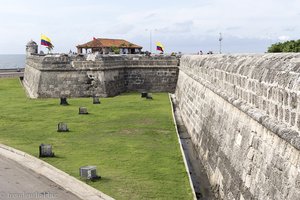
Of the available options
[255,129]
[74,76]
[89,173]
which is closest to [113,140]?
[89,173]

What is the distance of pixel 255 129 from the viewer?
9000 millimetres

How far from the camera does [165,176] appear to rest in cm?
1246

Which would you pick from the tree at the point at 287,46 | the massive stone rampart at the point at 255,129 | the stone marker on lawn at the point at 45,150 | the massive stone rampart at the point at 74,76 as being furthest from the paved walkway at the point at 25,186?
the tree at the point at 287,46

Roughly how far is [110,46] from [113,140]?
4472cm

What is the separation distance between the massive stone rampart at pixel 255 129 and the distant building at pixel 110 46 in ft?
141

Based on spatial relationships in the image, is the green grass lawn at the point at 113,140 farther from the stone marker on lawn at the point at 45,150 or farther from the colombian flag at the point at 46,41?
the colombian flag at the point at 46,41

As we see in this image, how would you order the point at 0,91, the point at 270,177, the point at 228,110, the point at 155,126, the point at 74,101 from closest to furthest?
1. the point at 270,177
2. the point at 228,110
3. the point at 155,126
4. the point at 74,101
5. the point at 0,91

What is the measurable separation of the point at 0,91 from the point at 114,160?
2633 centimetres

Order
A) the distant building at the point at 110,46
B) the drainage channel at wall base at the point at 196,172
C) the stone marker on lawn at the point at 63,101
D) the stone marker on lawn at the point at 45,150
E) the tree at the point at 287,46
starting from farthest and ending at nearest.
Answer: the distant building at the point at 110,46 < the tree at the point at 287,46 < the stone marker on lawn at the point at 63,101 < the stone marker on lawn at the point at 45,150 < the drainage channel at wall base at the point at 196,172

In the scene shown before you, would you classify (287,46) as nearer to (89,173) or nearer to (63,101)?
(63,101)

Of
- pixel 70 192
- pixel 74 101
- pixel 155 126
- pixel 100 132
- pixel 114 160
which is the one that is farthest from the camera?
pixel 74 101

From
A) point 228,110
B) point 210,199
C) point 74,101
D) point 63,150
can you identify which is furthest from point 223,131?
point 74,101

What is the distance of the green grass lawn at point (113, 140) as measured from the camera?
11.8 metres

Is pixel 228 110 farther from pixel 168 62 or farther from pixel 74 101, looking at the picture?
pixel 168 62
